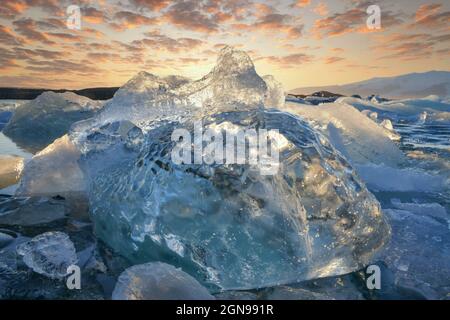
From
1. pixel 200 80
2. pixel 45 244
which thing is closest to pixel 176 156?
pixel 45 244

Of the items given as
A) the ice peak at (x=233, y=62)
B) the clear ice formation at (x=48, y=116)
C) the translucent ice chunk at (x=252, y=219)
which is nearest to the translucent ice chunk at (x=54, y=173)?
the translucent ice chunk at (x=252, y=219)

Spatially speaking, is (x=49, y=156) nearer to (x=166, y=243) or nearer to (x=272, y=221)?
(x=166, y=243)

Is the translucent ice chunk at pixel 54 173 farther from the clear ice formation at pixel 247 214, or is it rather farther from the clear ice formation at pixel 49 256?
the clear ice formation at pixel 49 256

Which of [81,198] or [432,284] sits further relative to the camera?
[81,198]

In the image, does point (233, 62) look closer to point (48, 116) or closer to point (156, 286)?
point (156, 286)

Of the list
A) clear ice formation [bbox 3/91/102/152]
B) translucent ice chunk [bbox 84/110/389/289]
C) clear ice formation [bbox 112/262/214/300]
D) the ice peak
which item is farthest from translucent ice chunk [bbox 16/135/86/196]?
clear ice formation [bbox 3/91/102/152]

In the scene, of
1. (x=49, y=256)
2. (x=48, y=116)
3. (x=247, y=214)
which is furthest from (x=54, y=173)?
(x=48, y=116)
